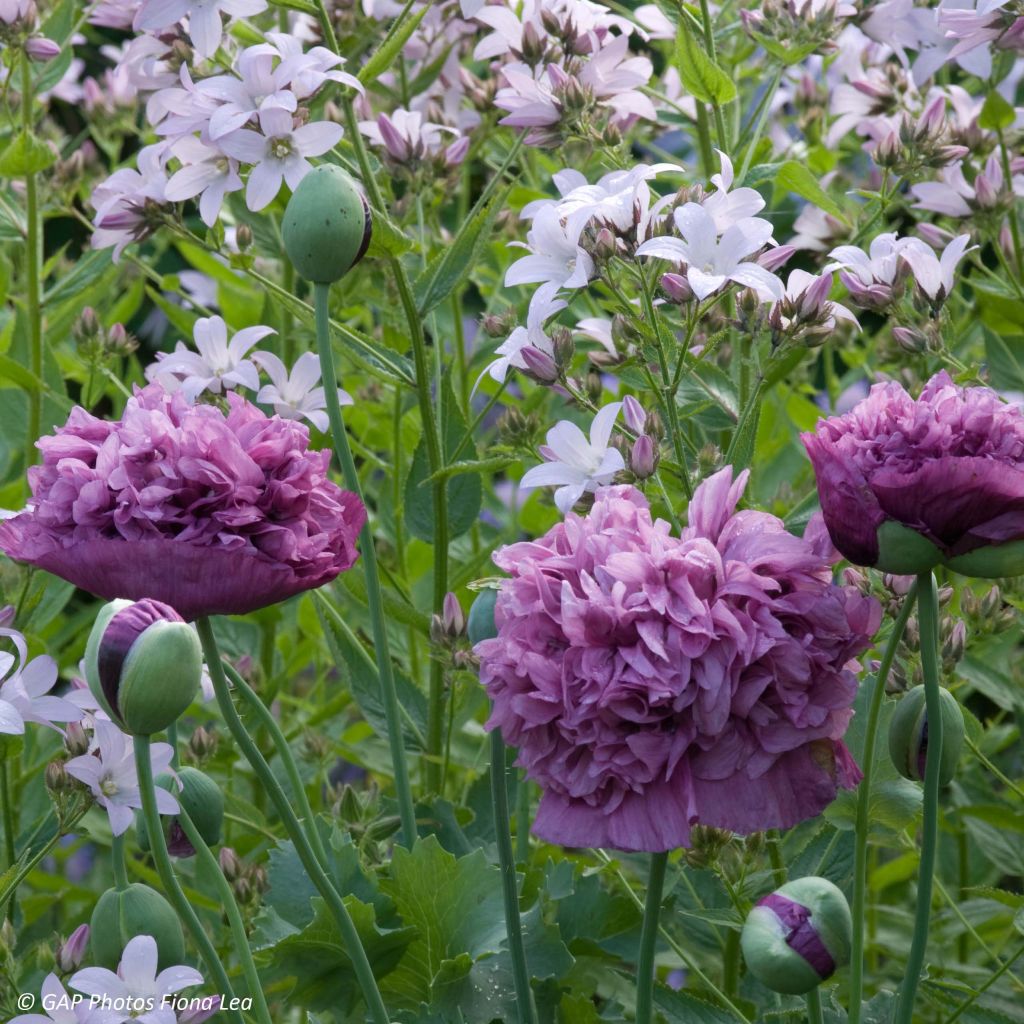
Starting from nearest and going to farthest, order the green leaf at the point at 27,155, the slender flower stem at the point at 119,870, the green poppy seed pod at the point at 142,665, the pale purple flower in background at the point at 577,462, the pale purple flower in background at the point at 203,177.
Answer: the green poppy seed pod at the point at 142,665
the slender flower stem at the point at 119,870
the pale purple flower in background at the point at 577,462
the pale purple flower in background at the point at 203,177
the green leaf at the point at 27,155

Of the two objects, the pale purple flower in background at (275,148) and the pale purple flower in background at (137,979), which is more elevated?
the pale purple flower in background at (275,148)

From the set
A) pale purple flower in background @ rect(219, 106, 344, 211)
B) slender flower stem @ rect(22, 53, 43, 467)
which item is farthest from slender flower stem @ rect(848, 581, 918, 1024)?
slender flower stem @ rect(22, 53, 43, 467)

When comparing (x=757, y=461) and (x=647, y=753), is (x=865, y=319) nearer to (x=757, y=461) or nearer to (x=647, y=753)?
(x=757, y=461)

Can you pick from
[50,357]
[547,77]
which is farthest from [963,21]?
[50,357]

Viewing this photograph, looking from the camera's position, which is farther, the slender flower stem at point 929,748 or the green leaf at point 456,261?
the green leaf at point 456,261

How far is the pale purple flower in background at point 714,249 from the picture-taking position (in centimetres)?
54

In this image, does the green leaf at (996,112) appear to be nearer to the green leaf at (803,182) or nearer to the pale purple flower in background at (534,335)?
the green leaf at (803,182)

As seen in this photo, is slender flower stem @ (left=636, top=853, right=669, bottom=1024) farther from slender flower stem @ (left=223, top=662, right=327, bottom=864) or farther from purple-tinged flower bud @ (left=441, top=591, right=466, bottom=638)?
purple-tinged flower bud @ (left=441, top=591, right=466, bottom=638)

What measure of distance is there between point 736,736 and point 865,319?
3.20 ft

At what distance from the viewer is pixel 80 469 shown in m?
0.45

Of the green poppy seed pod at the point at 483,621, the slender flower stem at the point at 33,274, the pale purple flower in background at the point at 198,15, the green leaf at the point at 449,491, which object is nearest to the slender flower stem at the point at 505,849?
the green poppy seed pod at the point at 483,621

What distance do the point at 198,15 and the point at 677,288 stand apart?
0.29 m

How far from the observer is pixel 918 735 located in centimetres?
43

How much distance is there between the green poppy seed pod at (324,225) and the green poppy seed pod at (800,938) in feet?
0.80
